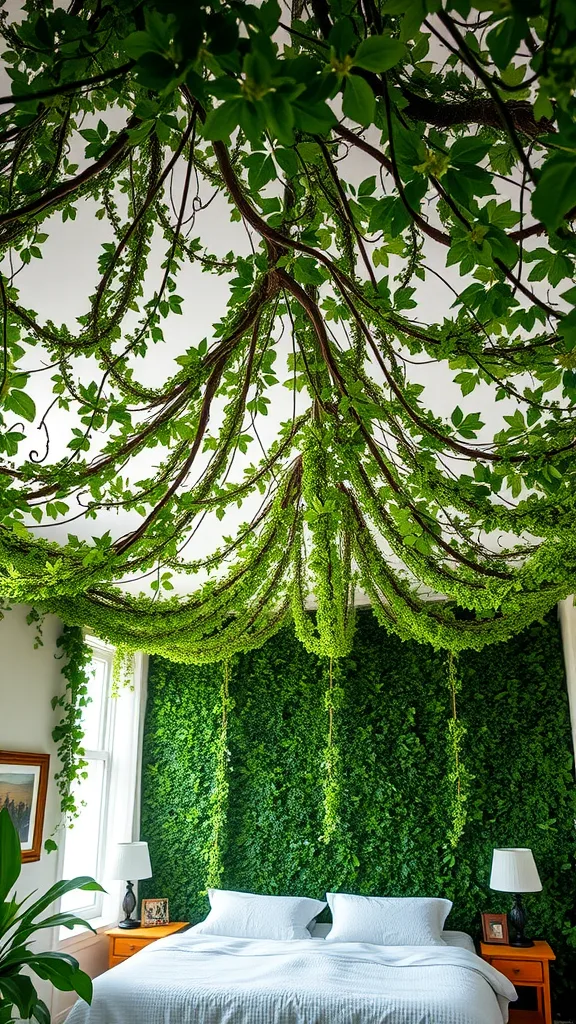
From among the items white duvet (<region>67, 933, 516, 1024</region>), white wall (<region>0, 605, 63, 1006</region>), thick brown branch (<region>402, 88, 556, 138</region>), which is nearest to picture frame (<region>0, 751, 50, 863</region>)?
white wall (<region>0, 605, 63, 1006</region>)

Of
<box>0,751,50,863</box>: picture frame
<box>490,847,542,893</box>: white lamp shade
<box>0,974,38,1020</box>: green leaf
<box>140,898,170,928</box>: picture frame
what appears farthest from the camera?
<box>140,898,170,928</box>: picture frame

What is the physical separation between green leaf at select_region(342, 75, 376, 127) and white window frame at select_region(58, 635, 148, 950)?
6210 mm

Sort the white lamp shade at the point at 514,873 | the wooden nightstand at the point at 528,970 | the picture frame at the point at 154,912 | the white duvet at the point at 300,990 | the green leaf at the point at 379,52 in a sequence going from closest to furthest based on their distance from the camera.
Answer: the green leaf at the point at 379,52
the white duvet at the point at 300,990
the wooden nightstand at the point at 528,970
the white lamp shade at the point at 514,873
the picture frame at the point at 154,912

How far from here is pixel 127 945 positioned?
6051mm

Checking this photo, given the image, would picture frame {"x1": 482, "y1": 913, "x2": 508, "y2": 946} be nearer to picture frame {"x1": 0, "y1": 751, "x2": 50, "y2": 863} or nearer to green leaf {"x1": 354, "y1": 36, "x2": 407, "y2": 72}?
picture frame {"x1": 0, "y1": 751, "x2": 50, "y2": 863}

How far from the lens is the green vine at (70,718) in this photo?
5.76 metres

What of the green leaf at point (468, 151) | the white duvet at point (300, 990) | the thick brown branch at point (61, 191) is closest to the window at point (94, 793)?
the white duvet at point (300, 990)

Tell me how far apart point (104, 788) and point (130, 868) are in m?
0.80

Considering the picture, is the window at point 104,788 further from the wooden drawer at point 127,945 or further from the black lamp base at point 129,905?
the wooden drawer at point 127,945

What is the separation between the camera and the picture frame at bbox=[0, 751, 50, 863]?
16.9 ft

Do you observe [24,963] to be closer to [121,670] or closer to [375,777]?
[375,777]

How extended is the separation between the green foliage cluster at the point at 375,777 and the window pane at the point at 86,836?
18.8 inches

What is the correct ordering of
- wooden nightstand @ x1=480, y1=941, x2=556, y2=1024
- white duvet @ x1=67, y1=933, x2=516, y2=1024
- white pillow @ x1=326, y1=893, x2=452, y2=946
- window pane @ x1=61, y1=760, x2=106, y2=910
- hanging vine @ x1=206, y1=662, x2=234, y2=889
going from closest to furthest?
1. white duvet @ x1=67, y1=933, x2=516, y2=1024
2. wooden nightstand @ x1=480, y1=941, x2=556, y2=1024
3. white pillow @ x1=326, y1=893, x2=452, y2=946
4. window pane @ x1=61, y1=760, x2=106, y2=910
5. hanging vine @ x1=206, y1=662, x2=234, y2=889

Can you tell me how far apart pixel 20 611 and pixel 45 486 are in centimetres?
365
